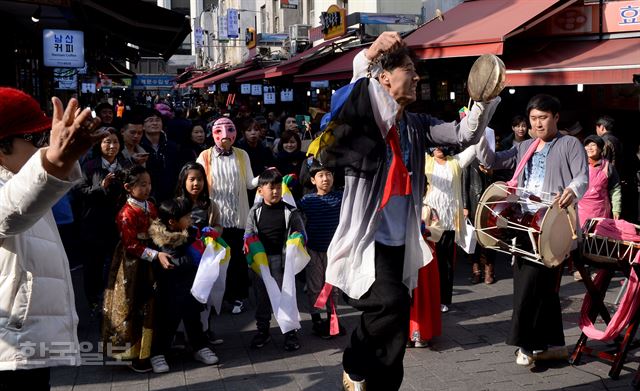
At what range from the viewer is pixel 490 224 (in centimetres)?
492

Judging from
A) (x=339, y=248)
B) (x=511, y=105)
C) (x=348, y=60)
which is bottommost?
(x=339, y=248)

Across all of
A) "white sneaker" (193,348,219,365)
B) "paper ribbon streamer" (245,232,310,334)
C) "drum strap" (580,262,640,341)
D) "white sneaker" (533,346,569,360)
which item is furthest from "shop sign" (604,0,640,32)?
"white sneaker" (193,348,219,365)

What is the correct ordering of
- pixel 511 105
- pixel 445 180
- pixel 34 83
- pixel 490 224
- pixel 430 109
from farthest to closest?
pixel 430 109
pixel 34 83
pixel 511 105
pixel 445 180
pixel 490 224

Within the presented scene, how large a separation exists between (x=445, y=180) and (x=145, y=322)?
3.40 metres

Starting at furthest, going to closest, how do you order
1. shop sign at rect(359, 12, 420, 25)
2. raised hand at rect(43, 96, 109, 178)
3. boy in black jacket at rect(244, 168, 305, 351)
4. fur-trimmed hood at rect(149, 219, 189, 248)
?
shop sign at rect(359, 12, 420, 25)
boy in black jacket at rect(244, 168, 305, 351)
fur-trimmed hood at rect(149, 219, 189, 248)
raised hand at rect(43, 96, 109, 178)

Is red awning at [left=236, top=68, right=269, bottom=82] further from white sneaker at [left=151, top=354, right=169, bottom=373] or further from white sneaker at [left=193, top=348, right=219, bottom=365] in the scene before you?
white sneaker at [left=151, top=354, right=169, bottom=373]

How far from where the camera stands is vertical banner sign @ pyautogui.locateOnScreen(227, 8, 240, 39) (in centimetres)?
3462

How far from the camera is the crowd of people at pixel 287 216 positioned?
2678 millimetres

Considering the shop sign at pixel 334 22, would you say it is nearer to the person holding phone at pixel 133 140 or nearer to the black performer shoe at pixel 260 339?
the person holding phone at pixel 133 140

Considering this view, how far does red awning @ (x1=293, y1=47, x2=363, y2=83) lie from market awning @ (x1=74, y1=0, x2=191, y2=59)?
2.99m

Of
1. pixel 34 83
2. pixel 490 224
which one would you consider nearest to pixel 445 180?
pixel 490 224

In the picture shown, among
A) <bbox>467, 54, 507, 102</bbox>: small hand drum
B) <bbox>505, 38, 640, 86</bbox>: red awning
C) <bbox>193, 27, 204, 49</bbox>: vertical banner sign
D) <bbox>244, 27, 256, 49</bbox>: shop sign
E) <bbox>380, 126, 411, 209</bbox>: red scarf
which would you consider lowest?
<bbox>380, 126, 411, 209</bbox>: red scarf

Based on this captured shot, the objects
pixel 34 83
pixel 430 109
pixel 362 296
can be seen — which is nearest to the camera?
pixel 362 296

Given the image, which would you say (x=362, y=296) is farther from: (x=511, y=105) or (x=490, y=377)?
(x=511, y=105)
